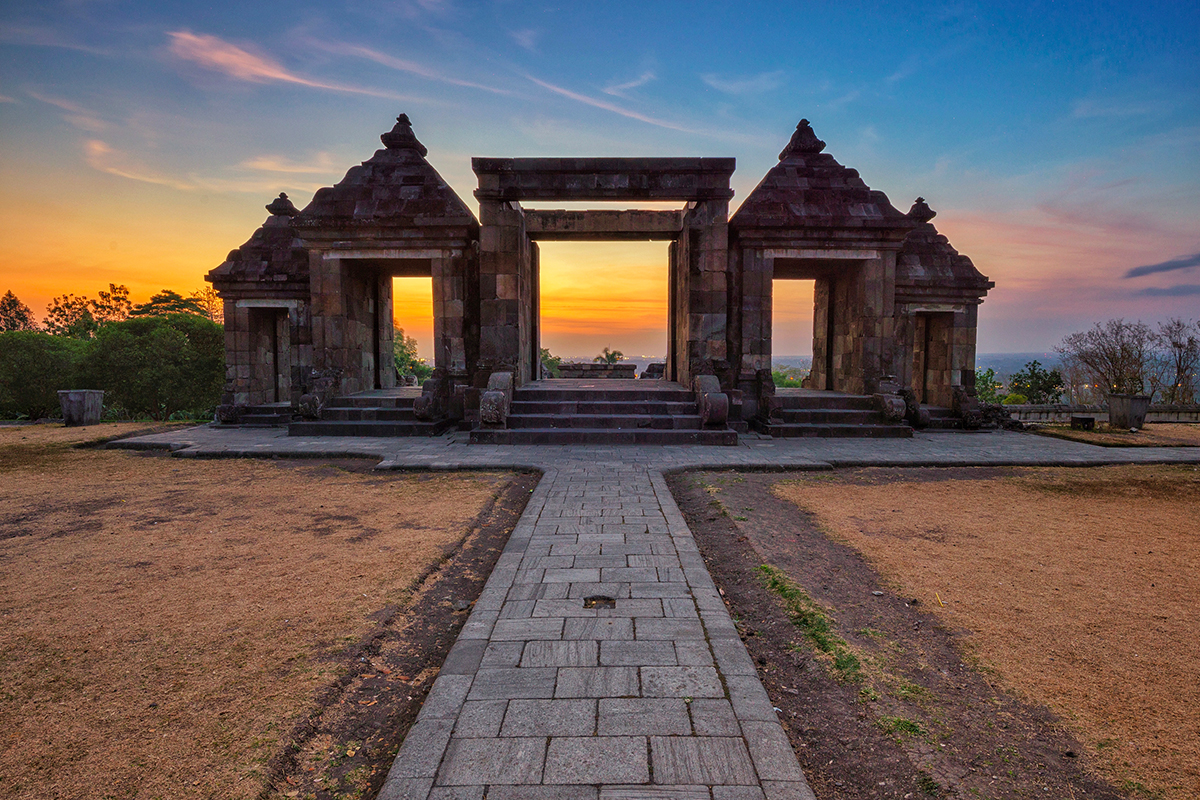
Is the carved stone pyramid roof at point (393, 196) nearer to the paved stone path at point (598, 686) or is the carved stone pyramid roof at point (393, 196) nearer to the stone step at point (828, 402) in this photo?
the stone step at point (828, 402)

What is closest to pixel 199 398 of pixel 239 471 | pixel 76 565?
pixel 239 471

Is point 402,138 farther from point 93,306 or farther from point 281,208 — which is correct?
point 93,306

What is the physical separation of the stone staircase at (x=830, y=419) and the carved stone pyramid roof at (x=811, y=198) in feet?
12.5

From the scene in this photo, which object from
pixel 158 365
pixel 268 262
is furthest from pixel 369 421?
pixel 158 365

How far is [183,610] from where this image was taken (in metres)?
3.63

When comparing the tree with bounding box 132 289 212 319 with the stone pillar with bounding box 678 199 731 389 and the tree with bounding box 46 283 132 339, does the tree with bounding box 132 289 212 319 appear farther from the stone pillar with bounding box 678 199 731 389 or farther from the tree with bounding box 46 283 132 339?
the stone pillar with bounding box 678 199 731 389

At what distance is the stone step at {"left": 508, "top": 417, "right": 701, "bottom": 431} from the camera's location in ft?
35.9

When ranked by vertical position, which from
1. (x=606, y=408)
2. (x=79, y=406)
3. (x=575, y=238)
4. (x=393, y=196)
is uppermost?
(x=393, y=196)

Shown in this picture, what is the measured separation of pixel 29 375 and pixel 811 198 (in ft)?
86.3

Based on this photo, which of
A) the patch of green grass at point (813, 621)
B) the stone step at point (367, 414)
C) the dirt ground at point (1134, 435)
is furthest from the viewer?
the stone step at point (367, 414)

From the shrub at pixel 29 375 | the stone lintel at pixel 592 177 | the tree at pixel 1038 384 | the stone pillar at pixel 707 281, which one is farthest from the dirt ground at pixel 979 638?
the shrub at pixel 29 375

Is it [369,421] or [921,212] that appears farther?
[921,212]

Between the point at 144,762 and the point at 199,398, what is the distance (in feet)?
86.1

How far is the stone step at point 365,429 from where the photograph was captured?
38.1 feet
